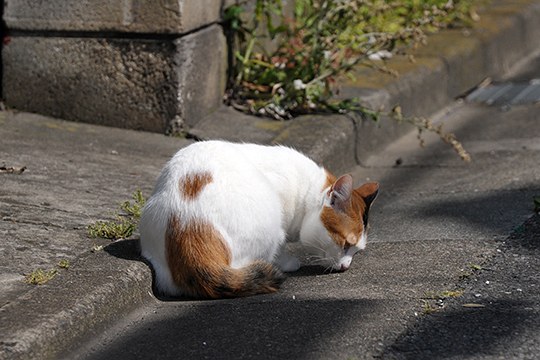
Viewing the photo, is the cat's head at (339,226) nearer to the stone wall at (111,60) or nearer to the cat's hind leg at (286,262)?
the cat's hind leg at (286,262)

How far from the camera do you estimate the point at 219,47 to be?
5977 millimetres

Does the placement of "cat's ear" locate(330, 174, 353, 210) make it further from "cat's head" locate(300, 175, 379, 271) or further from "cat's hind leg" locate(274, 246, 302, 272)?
"cat's hind leg" locate(274, 246, 302, 272)

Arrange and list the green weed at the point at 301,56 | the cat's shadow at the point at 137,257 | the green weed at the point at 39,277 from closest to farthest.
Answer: the green weed at the point at 39,277, the cat's shadow at the point at 137,257, the green weed at the point at 301,56

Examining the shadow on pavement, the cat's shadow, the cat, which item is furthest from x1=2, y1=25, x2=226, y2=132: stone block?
the shadow on pavement

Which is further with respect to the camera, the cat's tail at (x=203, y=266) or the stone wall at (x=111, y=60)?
the stone wall at (x=111, y=60)

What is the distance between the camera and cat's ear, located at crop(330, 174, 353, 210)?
13.5 ft

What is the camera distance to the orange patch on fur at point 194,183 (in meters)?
3.78

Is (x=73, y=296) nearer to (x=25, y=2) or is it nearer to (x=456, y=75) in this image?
(x=25, y=2)

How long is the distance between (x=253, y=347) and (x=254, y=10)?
11.1 feet

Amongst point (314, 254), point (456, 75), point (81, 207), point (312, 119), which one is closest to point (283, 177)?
point (314, 254)

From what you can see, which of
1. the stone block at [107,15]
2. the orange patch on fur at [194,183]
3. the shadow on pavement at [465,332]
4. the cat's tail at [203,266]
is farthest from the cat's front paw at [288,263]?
the stone block at [107,15]

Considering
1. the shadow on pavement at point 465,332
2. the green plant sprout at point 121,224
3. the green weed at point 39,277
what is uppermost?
the shadow on pavement at point 465,332

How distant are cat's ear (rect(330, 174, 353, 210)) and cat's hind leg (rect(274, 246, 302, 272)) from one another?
280 millimetres

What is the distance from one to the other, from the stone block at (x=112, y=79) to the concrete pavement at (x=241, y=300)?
101 mm
